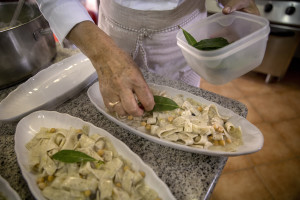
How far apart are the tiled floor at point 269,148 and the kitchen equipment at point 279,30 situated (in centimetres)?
28

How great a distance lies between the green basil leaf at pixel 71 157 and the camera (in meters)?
0.67

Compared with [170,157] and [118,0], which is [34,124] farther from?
[118,0]

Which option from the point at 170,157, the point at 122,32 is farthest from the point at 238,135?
the point at 122,32

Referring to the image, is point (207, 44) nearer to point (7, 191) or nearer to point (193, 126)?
point (193, 126)

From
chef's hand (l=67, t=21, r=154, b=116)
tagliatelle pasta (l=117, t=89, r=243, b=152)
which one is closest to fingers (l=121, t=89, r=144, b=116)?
chef's hand (l=67, t=21, r=154, b=116)

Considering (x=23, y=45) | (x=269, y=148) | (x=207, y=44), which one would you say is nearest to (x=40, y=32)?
(x=23, y=45)

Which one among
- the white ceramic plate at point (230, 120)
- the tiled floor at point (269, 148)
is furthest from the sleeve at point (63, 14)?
the tiled floor at point (269, 148)

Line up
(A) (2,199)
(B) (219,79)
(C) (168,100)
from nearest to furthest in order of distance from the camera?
(A) (2,199) < (B) (219,79) < (C) (168,100)

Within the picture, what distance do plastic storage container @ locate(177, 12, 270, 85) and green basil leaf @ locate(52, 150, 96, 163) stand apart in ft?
1.62

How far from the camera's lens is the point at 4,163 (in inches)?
29.5

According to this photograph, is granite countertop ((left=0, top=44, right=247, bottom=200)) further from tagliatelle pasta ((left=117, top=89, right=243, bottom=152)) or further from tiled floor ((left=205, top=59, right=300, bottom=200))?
tiled floor ((left=205, top=59, right=300, bottom=200))

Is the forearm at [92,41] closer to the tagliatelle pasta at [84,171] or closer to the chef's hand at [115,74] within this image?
the chef's hand at [115,74]

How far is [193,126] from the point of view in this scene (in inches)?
31.1

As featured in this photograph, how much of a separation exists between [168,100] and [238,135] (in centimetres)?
30
